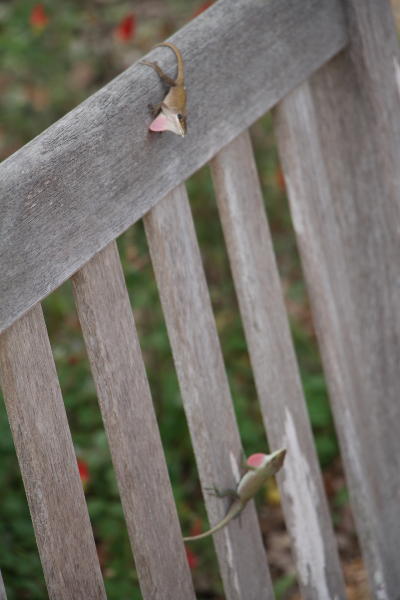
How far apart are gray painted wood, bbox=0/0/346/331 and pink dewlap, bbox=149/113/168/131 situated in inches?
0.4

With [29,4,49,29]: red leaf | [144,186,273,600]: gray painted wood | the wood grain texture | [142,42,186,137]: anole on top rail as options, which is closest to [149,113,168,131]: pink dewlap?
[142,42,186,137]: anole on top rail

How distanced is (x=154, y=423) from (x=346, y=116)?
80cm

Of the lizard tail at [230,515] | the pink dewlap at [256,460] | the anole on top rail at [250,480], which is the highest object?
the pink dewlap at [256,460]

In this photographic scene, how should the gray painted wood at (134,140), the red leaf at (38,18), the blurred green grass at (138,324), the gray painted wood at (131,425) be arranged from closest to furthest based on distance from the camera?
the gray painted wood at (134,140)
the gray painted wood at (131,425)
the blurred green grass at (138,324)
the red leaf at (38,18)

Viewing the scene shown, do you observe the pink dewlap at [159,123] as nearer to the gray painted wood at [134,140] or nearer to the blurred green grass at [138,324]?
the gray painted wood at [134,140]

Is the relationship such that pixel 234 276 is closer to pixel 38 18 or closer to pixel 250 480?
pixel 250 480

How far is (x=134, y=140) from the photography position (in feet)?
4.26

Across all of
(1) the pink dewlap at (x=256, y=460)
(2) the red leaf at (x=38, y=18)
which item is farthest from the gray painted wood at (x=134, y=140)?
(2) the red leaf at (x=38, y=18)

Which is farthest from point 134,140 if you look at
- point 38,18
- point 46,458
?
point 38,18

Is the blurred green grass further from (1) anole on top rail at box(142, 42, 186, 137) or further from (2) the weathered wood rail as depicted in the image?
(1) anole on top rail at box(142, 42, 186, 137)

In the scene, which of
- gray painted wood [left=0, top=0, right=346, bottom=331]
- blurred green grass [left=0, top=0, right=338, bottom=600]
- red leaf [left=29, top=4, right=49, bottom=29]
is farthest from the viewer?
red leaf [left=29, top=4, right=49, bottom=29]

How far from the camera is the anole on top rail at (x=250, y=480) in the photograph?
1510 mm

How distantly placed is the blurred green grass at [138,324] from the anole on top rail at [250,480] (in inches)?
27.6

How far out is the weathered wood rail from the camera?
120cm
